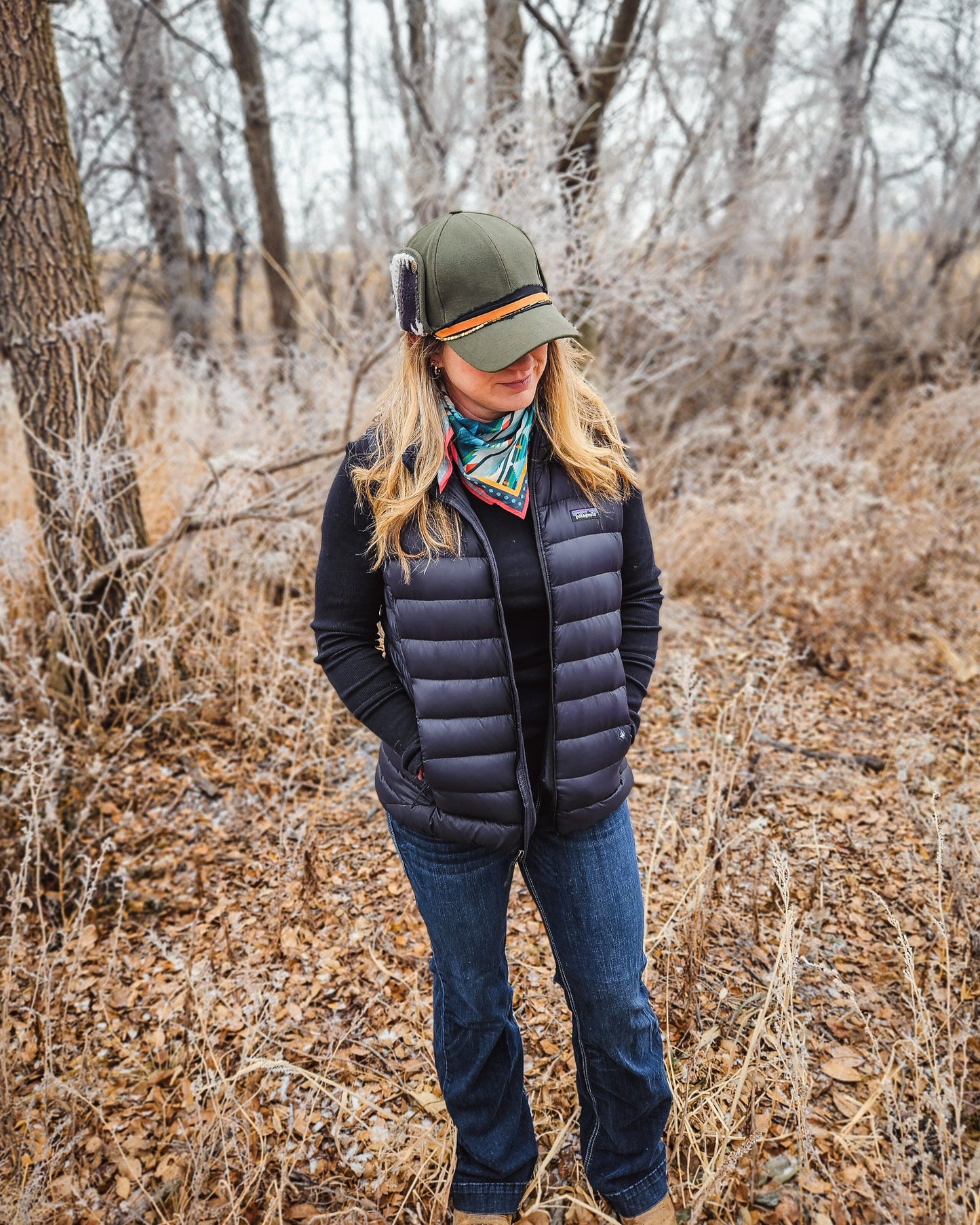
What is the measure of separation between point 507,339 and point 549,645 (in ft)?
1.94

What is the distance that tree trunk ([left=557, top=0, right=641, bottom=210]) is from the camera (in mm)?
5242

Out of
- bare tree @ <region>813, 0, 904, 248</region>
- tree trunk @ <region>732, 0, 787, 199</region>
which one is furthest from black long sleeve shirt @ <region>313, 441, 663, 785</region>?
bare tree @ <region>813, 0, 904, 248</region>

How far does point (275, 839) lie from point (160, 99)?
896 cm

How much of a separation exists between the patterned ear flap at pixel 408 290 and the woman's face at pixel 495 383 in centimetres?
8

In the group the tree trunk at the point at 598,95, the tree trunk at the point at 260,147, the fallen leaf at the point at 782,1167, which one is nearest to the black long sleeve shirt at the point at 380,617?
the fallen leaf at the point at 782,1167

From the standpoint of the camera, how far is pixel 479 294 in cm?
152

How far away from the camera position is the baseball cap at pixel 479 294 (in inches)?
58.9

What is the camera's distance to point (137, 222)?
9.29 meters

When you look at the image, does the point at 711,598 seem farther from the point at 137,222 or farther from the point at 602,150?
the point at 137,222

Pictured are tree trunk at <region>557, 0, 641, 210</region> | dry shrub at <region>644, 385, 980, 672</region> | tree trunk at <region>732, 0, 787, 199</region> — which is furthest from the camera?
tree trunk at <region>732, 0, 787, 199</region>

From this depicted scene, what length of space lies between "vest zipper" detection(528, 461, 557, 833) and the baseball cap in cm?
26

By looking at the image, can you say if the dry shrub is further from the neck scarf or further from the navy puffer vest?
the neck scarf

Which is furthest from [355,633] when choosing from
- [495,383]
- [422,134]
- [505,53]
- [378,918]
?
[505,53]

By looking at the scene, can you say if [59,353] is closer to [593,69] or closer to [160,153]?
[593,69]
